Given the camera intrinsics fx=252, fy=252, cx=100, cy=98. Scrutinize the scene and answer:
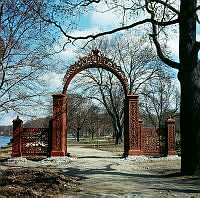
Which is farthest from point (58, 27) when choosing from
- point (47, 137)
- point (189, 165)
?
point (189, 165)

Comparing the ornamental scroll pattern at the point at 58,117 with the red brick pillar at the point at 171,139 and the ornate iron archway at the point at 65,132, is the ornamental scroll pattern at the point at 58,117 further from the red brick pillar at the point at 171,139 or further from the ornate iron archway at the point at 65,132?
the red brick pillar at the point at 171,139

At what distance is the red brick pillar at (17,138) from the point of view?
43.2 feet

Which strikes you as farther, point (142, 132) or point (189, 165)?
point (142, 132)

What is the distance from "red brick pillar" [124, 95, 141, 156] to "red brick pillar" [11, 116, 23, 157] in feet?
18.7

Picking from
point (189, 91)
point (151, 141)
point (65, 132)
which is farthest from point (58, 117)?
point (189, 91)

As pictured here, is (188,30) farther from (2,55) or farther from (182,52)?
(2,55)

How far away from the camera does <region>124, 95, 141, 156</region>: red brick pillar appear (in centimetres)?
1362

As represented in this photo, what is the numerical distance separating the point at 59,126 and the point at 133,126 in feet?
13.2

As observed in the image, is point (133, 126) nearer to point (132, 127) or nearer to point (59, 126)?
point (132, 127)

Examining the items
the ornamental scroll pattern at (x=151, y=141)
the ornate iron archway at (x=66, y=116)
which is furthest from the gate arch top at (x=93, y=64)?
the ornamental scroll pattern at (x=151, y=141)

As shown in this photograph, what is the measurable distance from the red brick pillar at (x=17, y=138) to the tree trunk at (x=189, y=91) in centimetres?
854

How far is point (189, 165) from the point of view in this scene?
7898 millimetres

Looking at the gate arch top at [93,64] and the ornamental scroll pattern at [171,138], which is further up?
the gate arch top at [93,64]

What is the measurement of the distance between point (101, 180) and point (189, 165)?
9.25ft
